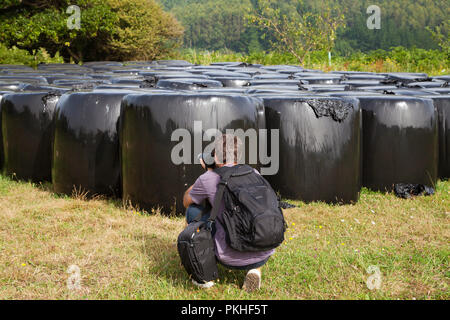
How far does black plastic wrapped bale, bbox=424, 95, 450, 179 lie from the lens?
6.70 meters

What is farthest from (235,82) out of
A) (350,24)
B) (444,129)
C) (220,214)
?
(350,24)

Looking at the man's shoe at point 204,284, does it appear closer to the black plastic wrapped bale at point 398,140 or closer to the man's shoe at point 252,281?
the man's shoe at point 252,281

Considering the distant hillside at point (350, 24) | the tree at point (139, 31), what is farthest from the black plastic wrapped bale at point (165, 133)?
the distant hillside at point (350, 24)

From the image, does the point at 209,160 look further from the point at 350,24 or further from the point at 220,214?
the point at 350,24

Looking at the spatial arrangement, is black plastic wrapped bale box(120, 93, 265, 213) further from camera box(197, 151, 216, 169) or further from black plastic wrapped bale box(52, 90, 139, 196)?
camera box(197, 151, 216, 169)

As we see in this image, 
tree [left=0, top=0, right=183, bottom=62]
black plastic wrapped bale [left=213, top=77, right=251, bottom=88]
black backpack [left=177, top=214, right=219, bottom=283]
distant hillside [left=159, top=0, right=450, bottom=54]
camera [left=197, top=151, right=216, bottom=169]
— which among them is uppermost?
distant hillside [left=159, top=0, right=450, bottom=54]

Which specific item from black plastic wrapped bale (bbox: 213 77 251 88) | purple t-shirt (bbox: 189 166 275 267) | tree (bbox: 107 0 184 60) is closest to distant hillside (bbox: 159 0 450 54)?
tree (bbox: 107 0 184 60)

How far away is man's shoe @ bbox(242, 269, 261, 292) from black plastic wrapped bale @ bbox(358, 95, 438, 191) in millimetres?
3180

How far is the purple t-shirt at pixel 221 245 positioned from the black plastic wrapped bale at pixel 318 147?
2.28m

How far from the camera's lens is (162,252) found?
4.11 metres

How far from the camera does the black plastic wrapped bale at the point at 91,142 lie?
555 cm

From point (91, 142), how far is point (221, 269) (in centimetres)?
250

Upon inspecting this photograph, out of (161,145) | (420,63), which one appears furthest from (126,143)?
(420,63)
